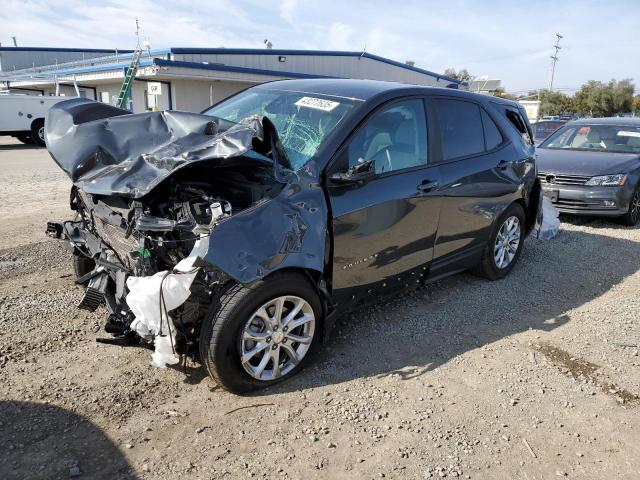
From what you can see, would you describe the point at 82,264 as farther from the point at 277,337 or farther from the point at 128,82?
the point at 128,82

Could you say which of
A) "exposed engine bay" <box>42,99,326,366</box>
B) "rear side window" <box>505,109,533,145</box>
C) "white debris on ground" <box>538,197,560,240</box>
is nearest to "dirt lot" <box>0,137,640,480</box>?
"exposed engine bay" <box>42,99,326,366</box>

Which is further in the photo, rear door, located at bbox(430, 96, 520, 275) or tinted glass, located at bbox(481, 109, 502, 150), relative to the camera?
tinted glass, located at bbox(481, 109, 502, 150)

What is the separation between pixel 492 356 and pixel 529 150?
9.05 ft

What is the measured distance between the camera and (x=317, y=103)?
150 inches

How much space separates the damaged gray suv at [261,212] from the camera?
287 centimetres

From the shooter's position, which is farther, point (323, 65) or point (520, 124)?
point (323, 65)

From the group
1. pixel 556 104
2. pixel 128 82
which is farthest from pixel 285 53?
pixel 556 104

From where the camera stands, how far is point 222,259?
2.72 meters

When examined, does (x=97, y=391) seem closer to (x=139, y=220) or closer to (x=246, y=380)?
(x=246, y=380)

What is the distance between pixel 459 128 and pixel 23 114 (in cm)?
1802

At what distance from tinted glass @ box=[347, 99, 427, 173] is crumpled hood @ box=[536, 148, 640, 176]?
5031 millimetres

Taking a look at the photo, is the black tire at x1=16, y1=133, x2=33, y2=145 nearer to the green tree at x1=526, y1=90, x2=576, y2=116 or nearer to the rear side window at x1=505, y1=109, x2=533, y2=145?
the rear side window at x1=505, y1=109, x2=533, y2=145

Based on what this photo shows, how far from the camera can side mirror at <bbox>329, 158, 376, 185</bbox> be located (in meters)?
3.31

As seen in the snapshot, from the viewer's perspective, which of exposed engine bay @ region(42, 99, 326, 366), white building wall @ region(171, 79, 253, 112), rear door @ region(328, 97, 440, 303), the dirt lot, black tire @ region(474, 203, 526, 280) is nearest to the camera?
the dirt lot
